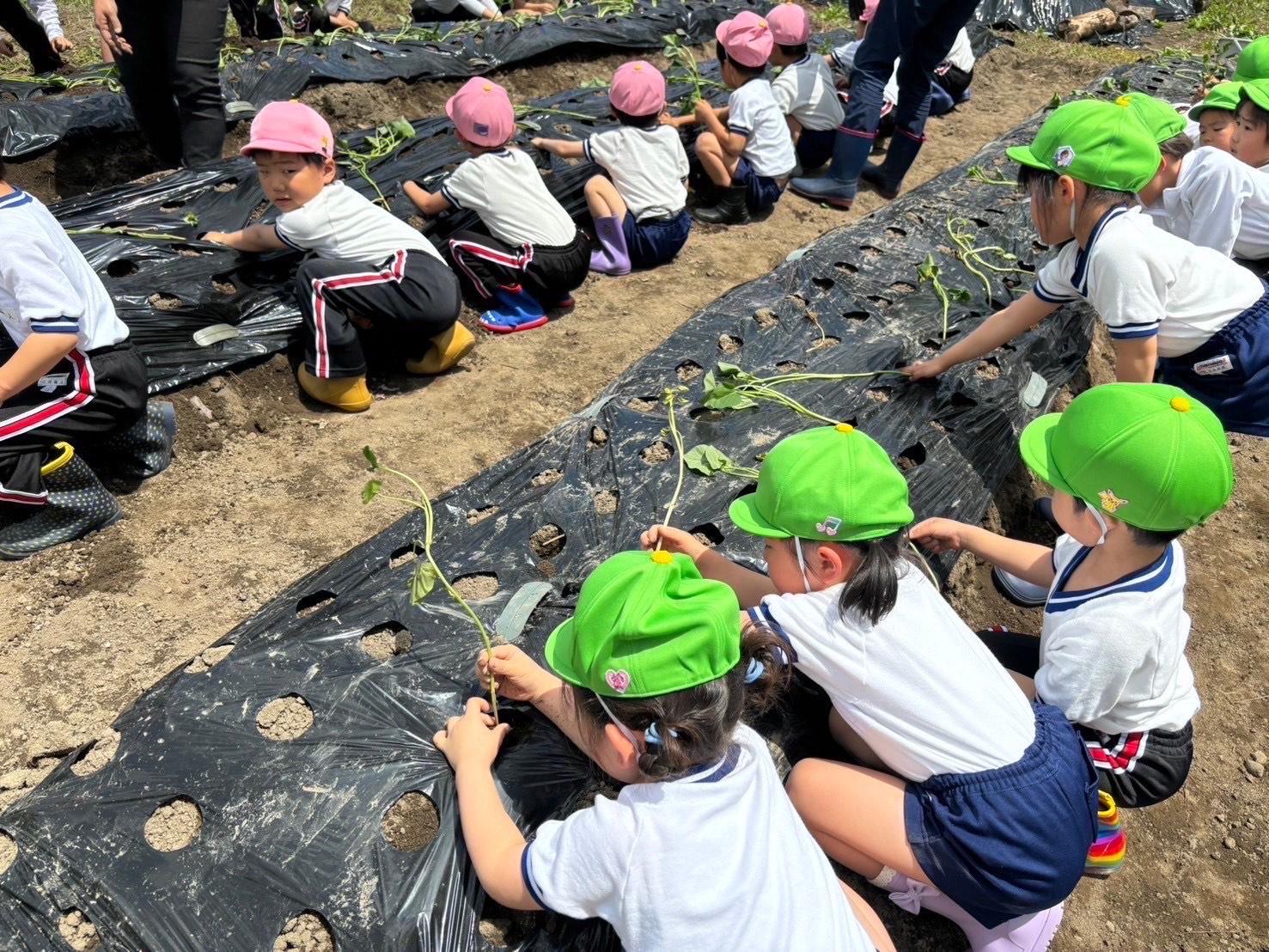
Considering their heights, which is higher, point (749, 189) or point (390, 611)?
point (390, 611)

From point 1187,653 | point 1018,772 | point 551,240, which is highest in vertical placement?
point 1018,772

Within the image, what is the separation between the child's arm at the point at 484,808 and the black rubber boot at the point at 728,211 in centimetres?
409

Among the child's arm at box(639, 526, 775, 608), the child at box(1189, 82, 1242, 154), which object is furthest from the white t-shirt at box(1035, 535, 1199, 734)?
the child at box(1189, 82, 1242, 154)

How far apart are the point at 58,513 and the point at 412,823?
181 centimetres

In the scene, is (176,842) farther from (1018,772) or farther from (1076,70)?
(1076,70)

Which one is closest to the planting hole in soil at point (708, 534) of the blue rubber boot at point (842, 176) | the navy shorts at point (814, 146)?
the blue rubber boot at point (842, 176)

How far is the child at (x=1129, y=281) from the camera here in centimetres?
258

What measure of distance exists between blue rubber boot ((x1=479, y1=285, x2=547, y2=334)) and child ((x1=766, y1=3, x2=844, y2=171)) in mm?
2412

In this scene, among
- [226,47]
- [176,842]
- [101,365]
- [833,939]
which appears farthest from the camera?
[226,47]

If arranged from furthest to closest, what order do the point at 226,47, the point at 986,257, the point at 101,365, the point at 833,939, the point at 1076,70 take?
the point at 1076,70 → the point at 226,47 → the point at 986,257 → the point at 101,365 → the point at 833,939

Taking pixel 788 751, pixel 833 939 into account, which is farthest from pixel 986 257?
pixel 833 939

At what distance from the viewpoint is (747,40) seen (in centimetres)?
520

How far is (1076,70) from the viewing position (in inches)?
329

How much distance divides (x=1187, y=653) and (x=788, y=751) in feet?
5.60
